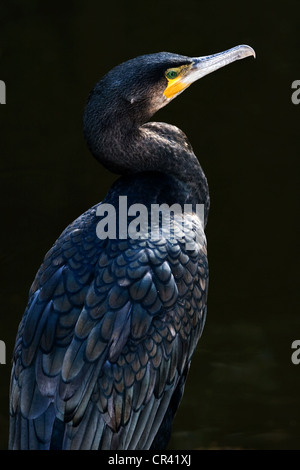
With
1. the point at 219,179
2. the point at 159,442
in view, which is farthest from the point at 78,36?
the point at 159,442

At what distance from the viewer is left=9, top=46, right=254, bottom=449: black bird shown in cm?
317

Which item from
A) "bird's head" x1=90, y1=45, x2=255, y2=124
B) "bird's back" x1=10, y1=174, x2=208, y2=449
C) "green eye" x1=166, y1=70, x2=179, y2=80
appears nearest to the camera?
"bird's back" x1=10, y1=174, x2=208, y2=449

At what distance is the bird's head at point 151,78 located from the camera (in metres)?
3.40

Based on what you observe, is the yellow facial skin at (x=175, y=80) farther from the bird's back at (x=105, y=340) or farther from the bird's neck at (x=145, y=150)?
the bird's back at (x=105, y=340)

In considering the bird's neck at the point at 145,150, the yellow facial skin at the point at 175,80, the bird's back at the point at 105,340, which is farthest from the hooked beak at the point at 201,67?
the bird's back at the point at 105,340

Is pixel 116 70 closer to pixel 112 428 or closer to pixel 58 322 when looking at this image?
pixel 58 322

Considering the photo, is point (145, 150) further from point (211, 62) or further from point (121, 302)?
point (121, 302)

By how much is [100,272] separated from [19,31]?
6.59 feet

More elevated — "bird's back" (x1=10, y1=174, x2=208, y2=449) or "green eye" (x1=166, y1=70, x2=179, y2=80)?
"green eye" (x1=166, y1=70, x2=179, y2=80)

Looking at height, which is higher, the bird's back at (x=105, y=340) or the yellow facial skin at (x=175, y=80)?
the yellow facial skin at (x=175, y=80)

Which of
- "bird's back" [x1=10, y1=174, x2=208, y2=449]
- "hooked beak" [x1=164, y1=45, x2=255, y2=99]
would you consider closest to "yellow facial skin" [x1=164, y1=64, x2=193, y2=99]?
"hooked beak" [x1=164, y1=45, x2=255, y2=99]

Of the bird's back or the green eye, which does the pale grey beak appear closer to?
the green eye

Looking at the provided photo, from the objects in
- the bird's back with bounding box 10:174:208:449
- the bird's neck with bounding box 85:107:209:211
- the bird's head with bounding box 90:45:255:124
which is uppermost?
the bird's head with bounding box 90:45:255:124
